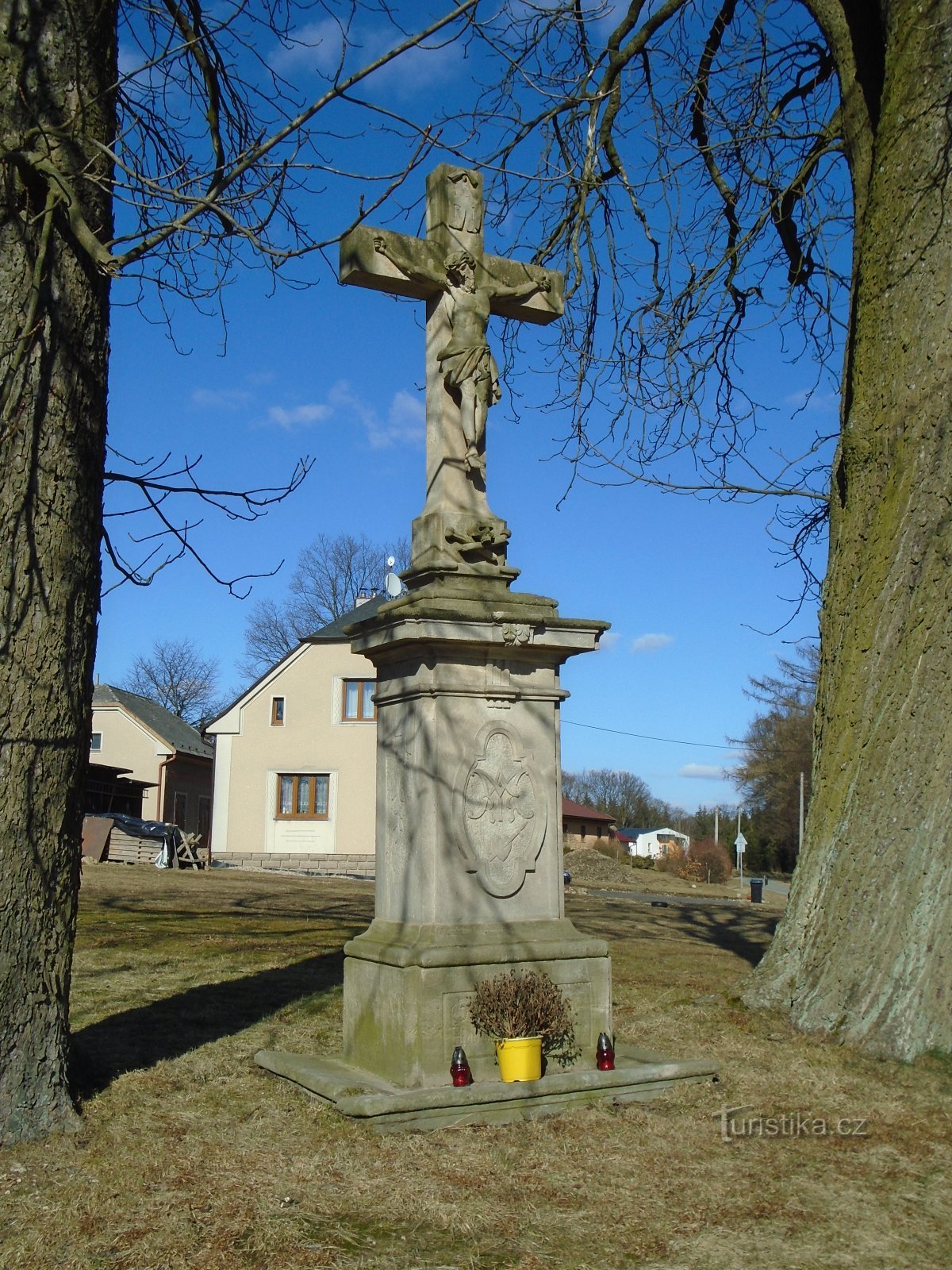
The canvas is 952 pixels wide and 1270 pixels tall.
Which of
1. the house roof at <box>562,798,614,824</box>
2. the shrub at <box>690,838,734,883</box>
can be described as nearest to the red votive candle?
the shrub at <box>690,838,734,883</box>

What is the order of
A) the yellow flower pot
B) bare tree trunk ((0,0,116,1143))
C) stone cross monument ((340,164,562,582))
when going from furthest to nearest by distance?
stone cross monument ((340,164,562,582)) < the yellow flower pot < bare tree trunk ((0,0,116,1143))

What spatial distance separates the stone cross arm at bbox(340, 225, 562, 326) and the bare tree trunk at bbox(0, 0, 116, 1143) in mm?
1596

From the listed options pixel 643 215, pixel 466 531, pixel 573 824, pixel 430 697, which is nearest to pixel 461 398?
pixel 466 531

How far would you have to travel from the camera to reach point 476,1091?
546 cm

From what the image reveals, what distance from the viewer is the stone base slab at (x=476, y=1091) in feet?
17.4

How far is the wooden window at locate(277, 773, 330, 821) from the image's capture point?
1270 inches

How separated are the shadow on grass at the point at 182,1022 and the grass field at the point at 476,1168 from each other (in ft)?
0.09

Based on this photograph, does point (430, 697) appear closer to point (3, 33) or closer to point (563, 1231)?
point (563, 1231)

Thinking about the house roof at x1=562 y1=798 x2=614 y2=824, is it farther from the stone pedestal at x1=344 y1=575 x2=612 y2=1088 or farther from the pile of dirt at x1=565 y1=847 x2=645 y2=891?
the stone pedestal at x1=344 y1=575 x2=612 y2=1088

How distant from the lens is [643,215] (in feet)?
31.2

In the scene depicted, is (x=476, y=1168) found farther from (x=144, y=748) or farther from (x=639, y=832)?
(x=639, y=832)

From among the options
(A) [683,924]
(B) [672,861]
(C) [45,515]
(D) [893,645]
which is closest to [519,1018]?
(D) [893,645]

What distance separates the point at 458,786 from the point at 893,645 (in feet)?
9.30

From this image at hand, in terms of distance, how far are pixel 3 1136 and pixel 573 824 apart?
62.1 meters
